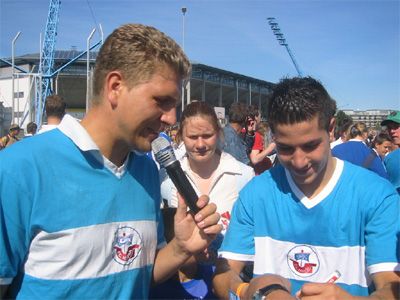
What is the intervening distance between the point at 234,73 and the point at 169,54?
194ft

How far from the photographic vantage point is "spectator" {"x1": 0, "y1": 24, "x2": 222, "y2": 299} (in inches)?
67.2

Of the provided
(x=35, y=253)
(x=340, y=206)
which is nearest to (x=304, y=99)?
(x=340, y=206)

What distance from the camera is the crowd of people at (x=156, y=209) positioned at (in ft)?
5.69

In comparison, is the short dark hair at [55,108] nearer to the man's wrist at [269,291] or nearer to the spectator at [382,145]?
the man's wrist at [269,291]

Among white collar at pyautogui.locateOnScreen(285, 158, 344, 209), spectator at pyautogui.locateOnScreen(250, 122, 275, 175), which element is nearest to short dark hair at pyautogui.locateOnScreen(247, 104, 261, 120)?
spectator at pyautogui.locateOnScreen(250, 122, 275, 175)

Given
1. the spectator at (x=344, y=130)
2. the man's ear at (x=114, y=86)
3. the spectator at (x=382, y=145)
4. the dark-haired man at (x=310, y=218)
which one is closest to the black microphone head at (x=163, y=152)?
the man's ear at (x=114, y=86)

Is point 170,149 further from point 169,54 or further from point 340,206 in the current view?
point 340,206

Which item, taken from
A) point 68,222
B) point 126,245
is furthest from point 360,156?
point 68,222

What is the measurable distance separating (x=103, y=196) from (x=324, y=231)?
3.44 ft

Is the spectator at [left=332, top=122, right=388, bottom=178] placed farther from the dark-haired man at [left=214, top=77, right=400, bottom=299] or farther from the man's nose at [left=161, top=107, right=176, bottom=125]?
the man's nose at [left=161, top=107, right=176, bottom=125]

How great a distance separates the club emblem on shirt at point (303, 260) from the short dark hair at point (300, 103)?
62 cm

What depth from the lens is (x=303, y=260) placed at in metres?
2.07

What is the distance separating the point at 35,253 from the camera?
1.73 m

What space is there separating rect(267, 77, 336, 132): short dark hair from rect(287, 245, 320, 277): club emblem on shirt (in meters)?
0.62
